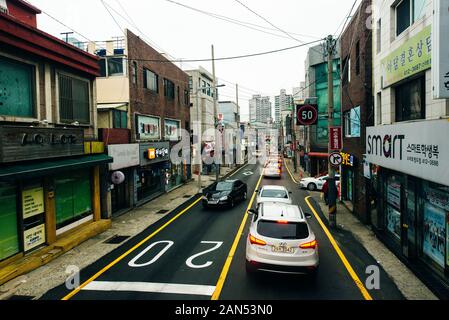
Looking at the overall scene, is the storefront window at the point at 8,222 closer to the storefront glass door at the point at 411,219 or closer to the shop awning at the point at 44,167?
the shop awning at the point at 44,167

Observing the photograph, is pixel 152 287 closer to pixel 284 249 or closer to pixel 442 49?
pixel 284 249

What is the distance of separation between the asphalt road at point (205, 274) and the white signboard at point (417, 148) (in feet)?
10.7

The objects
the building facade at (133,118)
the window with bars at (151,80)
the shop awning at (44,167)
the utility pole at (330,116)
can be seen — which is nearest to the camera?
the shop awning at (44,167)

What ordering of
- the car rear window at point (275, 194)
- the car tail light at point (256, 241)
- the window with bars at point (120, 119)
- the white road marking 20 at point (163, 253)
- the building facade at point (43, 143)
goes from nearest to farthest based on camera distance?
1. the car tail light at point (256, 241)
2. the white road marking 20 at point (163, 253)
3. the building facade at point (43, 143)
4. the car rear window at point (275, 194)
5. the window with bars at point (120, 119)

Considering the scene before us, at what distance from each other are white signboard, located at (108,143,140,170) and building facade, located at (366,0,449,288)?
12547mm

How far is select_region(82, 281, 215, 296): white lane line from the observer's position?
8461 millimetres

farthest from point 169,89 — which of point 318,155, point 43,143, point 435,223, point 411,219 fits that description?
point 435,223

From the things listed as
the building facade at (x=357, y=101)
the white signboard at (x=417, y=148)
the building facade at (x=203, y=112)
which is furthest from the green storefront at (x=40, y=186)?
the building facade at (x=203, y=112)

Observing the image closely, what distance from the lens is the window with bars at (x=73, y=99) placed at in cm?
1388

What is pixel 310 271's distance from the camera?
8445mm

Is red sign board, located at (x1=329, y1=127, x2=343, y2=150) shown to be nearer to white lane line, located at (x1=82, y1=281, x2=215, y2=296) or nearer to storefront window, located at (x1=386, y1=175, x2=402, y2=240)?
storefront window, located at (x1=386, y1=175, x2=402, y2=240)

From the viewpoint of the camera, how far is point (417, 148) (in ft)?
28.9
